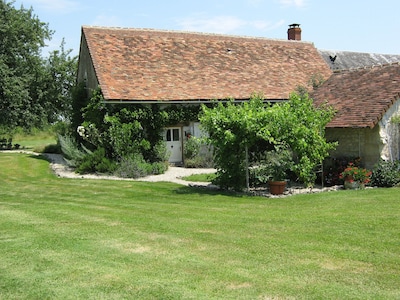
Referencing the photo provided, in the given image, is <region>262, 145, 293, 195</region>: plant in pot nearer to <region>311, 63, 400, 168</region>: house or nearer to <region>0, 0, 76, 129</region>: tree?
<region>311, 63, 400, 168</region>: house

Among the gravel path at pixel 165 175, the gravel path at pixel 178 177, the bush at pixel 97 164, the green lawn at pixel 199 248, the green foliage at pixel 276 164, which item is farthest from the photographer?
the bush at pixel 97 164

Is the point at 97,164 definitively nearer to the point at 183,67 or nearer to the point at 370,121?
the point at 183,67

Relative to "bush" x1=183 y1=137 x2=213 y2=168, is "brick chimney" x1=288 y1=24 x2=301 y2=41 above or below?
above

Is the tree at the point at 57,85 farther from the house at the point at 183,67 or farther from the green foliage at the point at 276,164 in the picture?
the green foliage at the point at 276,164

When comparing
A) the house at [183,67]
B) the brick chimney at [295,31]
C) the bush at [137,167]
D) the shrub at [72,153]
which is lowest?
the bush at [137,167]

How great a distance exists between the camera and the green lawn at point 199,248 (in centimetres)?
507

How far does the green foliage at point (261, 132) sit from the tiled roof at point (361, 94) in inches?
61.8

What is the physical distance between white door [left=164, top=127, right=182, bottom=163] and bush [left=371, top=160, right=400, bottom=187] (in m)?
→ 10.1

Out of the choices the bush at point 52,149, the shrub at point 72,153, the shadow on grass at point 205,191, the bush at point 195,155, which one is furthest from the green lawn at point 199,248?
the bush at point 52,149

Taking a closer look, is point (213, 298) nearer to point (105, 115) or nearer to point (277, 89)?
point (105, 115)

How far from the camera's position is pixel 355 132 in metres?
15.6

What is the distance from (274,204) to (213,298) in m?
7.15

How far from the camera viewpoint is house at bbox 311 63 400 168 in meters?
15.1

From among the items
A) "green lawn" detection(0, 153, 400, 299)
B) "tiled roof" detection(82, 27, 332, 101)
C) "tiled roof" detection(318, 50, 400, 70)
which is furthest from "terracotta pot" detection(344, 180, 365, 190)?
"tiled roof" detection(318, 50, 400, 70)
